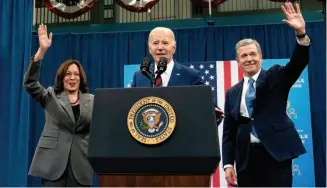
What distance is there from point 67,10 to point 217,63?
85.4 inches

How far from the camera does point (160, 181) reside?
118cm

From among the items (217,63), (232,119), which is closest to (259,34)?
(217,63)

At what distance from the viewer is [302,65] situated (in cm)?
182

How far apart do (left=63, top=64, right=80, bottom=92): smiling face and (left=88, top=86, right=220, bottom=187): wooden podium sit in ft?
3.86

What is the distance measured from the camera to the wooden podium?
117 centimetres

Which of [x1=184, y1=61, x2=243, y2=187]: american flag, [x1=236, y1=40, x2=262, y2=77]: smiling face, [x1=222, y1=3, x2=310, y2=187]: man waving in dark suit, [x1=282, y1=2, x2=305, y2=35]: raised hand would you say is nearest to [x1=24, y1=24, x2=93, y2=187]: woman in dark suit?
[x1=222, y1=3, x2=310, y2=187]: man waving in dark suit

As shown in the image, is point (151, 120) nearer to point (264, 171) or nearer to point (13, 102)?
point (264, 171)

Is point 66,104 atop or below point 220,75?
below

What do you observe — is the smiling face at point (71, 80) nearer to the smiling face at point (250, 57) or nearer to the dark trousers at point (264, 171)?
the smiling face at point (250, 57)

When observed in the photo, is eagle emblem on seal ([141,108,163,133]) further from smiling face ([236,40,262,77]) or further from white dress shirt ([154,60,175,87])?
smiling face ([236,40,262,77])

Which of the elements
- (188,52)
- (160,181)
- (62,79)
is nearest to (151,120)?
(160,181)

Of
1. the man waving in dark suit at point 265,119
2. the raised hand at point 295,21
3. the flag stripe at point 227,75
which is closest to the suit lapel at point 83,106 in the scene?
the man waving in dark suit at point 265,119

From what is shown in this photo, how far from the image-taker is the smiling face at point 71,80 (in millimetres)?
2391

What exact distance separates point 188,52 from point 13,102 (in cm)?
250
